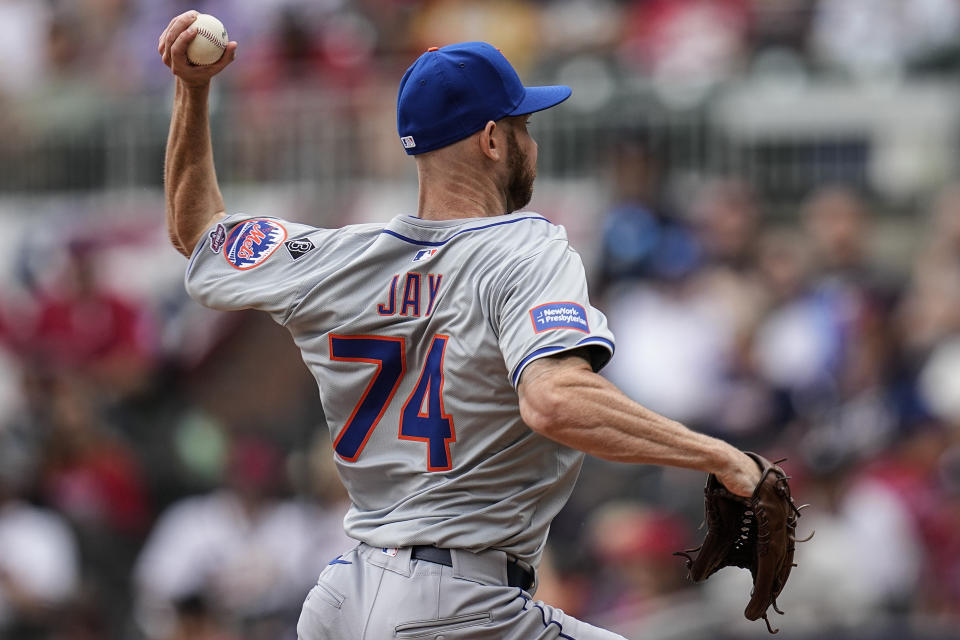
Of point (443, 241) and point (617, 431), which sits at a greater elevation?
point (443, 241)

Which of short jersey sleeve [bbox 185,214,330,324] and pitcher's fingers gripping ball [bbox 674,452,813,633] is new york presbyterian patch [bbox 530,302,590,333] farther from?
short jersey sleeve [bbox 185,214,330,324]

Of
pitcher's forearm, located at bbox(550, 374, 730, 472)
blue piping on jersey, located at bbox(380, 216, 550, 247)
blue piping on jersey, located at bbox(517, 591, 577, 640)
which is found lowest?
blue piping on jersey, located at bbox(517, 591, 577, 640)

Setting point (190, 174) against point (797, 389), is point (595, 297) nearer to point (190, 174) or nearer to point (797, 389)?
point (797, 389)

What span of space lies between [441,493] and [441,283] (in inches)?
20.6

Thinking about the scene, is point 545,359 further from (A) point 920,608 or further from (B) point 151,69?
(B) point 151,69

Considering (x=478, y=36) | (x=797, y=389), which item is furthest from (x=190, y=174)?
(x=478, y=36)

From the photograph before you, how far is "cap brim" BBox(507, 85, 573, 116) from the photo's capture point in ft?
12.2

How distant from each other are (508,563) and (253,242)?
3.77ft

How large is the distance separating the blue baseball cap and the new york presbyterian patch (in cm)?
62

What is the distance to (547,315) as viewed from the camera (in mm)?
3281

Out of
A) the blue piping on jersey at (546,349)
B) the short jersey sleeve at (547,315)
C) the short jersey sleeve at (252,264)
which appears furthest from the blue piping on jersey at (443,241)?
the blue piping on jersey at (546,349)

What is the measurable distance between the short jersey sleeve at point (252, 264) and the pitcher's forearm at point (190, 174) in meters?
0.09

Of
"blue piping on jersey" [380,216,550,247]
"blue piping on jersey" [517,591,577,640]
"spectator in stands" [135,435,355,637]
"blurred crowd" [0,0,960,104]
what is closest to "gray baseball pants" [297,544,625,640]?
"blue piping on jersey" [517,591,577,640]

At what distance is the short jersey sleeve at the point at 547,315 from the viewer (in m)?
3.24
